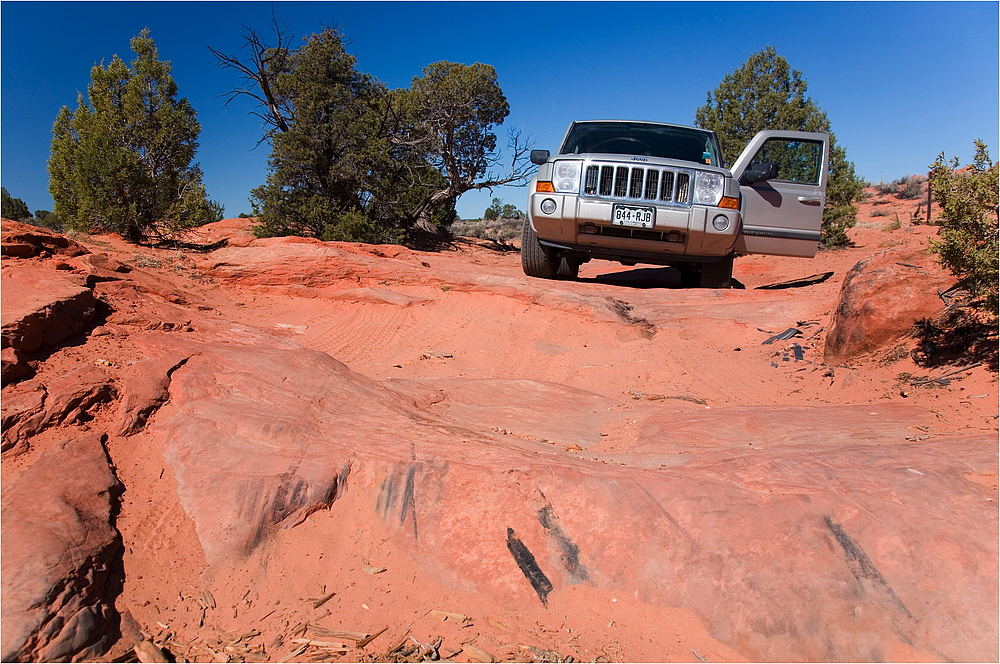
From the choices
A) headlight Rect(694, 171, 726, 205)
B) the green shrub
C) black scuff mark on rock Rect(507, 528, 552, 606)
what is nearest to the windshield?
headlight Rect(694, 171, 726, 205)

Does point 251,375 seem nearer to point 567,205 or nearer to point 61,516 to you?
point 61,516

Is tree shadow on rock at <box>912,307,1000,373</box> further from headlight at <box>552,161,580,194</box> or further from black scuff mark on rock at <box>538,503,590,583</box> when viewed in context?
headlight at <box>552,161,580,194</box>

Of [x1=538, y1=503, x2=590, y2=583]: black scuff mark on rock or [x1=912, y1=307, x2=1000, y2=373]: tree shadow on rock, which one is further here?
[x1=912, y1=307, x2=1000, y2=373]: tree shadow on rock

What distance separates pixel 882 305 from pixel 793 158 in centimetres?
356

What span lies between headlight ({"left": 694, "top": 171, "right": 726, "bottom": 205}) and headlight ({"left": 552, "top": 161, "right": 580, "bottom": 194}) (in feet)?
4.70

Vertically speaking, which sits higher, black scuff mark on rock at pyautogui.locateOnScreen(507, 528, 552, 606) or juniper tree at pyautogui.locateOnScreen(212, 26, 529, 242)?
juniper tree at pyautogui.locateOnScreen(212, 26, 529, 242)

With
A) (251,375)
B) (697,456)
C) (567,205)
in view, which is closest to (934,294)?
(697,456)

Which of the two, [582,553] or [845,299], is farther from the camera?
[845,299]

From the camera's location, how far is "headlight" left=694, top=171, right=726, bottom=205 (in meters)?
7.19

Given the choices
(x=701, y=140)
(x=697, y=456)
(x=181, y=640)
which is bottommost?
(x=181, y=640)

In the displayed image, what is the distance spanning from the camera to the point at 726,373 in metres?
5.66

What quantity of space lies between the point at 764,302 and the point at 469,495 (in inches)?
219

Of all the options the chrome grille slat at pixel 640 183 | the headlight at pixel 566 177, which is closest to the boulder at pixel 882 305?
the chrome grille slat at pixel 640 183

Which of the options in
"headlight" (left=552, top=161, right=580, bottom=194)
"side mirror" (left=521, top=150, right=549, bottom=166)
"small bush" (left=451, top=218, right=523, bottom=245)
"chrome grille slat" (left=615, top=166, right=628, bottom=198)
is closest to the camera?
"chrome grille slat" (left=615, top=166, right=628, bottom=198)
